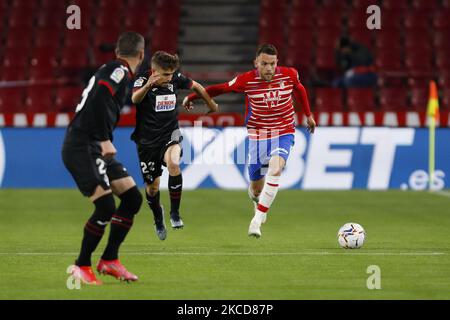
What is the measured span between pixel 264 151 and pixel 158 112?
4.51ft

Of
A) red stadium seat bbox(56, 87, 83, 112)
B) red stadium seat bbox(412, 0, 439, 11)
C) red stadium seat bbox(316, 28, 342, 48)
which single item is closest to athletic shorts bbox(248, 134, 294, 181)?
red stadium seat bbox(56, 87, 83, 112)

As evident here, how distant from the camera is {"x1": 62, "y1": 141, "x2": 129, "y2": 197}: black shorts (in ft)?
28.5

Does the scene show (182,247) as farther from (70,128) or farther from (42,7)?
(42,7)

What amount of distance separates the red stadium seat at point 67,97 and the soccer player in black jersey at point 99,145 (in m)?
13.9

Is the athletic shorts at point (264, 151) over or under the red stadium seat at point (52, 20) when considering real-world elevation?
under

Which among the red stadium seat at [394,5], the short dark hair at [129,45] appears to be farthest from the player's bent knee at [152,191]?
the red stadium seat at [394,5]

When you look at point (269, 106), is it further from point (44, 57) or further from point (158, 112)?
point (44, 57)

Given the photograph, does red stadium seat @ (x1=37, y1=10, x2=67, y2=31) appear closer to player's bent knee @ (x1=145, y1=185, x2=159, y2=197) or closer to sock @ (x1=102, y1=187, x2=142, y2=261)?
player's bent knee @ (x1=145, y1=185, x2=159, y2=197)

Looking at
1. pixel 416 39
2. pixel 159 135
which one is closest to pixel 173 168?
pixel 159 135

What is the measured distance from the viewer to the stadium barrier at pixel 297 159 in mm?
19453

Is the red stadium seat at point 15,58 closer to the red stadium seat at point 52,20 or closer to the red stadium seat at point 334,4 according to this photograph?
the red stadium seat at point 52,20

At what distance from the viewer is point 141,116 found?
12.6 meters

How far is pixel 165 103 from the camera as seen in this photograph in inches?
493
